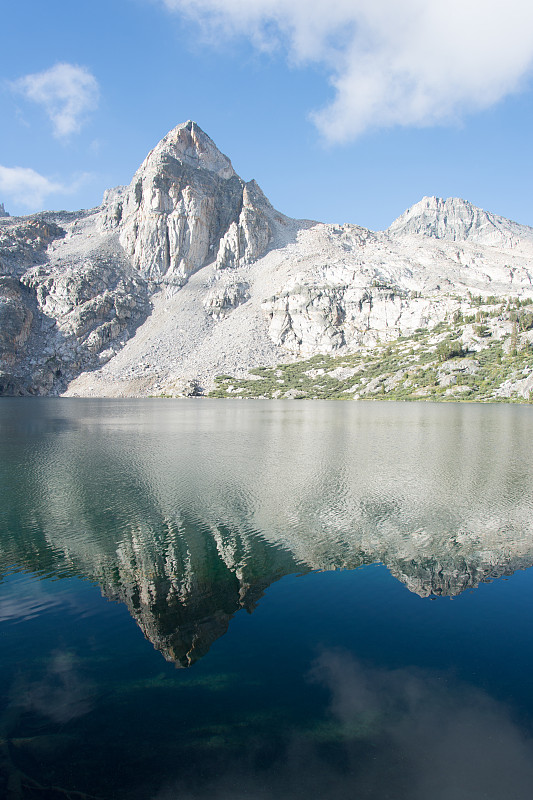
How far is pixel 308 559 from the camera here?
40.0 feet

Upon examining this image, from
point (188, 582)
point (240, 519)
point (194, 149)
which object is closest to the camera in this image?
point (188, 582)

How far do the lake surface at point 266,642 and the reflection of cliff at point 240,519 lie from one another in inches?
3.5

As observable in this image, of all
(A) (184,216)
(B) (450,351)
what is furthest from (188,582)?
(A) (184,216)

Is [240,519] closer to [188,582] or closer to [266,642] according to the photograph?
[188,582]

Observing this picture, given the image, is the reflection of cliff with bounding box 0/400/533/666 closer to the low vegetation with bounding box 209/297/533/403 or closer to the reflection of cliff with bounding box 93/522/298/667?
the reflection of cliff with bounding box 93/522/298/667

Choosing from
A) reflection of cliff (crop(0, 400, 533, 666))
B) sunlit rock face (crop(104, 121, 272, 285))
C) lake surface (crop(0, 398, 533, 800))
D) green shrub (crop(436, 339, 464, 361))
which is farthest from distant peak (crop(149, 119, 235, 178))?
lake surface (crop(0, 398, 533, 800))

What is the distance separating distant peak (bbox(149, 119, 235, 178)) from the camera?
169500 mm

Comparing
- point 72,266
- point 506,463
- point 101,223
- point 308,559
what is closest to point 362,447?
point 506,463

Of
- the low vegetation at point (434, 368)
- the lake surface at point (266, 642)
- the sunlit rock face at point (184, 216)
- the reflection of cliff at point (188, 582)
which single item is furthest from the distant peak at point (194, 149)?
the reflection of cliff at point (188, 582)

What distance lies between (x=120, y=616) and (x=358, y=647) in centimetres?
494

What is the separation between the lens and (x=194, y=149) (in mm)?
175750

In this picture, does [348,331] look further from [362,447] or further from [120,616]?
[120,616]

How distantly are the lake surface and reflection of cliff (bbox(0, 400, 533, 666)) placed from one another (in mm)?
89

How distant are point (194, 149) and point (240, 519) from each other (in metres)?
193
